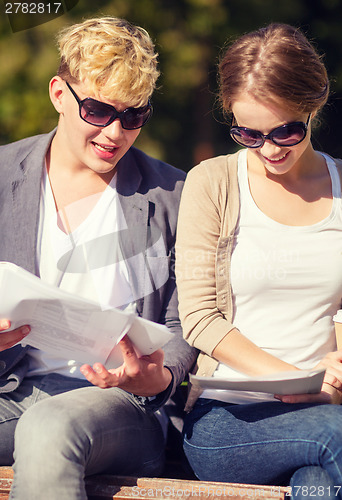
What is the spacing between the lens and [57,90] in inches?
95.2

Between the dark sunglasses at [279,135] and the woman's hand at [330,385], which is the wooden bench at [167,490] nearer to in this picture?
the woman's hand at [330,385]

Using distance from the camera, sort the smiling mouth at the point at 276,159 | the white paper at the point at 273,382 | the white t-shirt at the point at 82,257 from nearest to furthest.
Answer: the white paper at the point at 273,382 → the smiling mouth at the point at 276,159 → the white t-shirt at the point at 82,257

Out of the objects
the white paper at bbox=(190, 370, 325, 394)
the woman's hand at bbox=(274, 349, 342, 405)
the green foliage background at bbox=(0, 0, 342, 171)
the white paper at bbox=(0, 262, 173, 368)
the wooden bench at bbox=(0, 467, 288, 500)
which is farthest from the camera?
the green foliage background at bbox=(0, 0, 342, 171)

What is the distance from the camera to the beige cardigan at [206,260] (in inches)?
88.0

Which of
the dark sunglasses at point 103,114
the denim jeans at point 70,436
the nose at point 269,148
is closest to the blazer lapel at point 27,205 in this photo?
the dark sunglasses at point 103,114

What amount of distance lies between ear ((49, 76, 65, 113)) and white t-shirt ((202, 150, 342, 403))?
2.65ft

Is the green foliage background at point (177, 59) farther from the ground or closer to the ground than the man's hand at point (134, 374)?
closer to the ground

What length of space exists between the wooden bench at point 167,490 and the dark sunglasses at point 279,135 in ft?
3.34

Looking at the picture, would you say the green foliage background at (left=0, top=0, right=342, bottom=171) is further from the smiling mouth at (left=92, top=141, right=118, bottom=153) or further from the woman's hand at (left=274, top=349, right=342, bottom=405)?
the woman's hand at (left=274, top=349, right=342, bottom=405)

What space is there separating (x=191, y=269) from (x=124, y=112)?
0.56 meters

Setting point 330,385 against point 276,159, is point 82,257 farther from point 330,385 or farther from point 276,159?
point 330,385

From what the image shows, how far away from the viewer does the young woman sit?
2.08m

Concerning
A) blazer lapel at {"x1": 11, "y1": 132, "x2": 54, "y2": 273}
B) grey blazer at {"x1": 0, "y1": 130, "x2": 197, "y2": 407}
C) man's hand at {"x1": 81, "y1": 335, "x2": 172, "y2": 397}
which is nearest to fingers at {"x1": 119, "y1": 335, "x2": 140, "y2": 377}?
man's hand at {"x1": 81, "y1": 335, "x2": 172, "y2": 397}

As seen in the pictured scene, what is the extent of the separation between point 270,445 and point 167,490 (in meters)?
0.32
